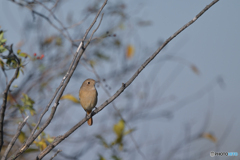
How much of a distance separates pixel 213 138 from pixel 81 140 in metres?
1.65

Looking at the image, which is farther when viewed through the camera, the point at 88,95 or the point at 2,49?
the point at 88,95

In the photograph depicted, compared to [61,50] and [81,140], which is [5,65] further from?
[61,50]

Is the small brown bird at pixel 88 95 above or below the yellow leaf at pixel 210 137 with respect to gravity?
above

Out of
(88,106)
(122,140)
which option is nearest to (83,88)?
(88,106)

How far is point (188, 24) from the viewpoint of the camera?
1665 mm

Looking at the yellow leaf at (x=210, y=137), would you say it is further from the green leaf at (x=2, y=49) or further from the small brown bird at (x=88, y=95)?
the green leaf at (x=2, y=49)

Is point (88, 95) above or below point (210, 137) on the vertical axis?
above

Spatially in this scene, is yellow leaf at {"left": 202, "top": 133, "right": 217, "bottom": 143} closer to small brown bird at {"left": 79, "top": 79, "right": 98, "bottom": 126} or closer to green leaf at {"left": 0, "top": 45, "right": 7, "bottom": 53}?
small brown bird at {"left": 79, "top": 79, "right": 98, "bottom": 126}

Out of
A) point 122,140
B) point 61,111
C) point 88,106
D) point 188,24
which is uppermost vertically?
point 61,111

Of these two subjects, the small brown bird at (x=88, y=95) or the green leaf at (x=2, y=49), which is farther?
the small brown bird at (x=88, y=95)

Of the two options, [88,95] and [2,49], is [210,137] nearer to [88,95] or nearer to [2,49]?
[88,95]

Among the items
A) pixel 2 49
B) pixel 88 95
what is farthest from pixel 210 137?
pixel 2 49

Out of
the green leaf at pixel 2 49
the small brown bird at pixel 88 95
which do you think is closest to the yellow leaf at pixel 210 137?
the small brown bird at pixel 88 95

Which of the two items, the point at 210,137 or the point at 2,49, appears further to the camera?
the point at 210,137
